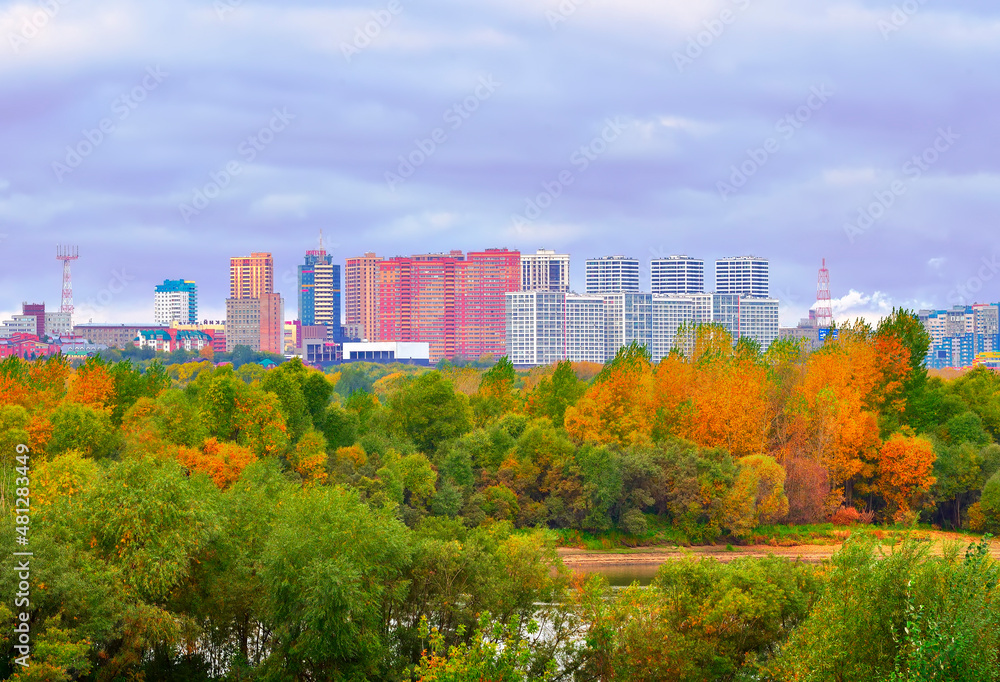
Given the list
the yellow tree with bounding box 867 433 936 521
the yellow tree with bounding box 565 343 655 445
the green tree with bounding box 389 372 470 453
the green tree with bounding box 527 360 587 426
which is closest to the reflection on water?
the yellow tree with bounding box 565 343 655 445

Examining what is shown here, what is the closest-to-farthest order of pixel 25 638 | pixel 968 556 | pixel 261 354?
pixel 968 556
pixel 25 638
pixel 261 354

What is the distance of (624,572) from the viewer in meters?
50.5

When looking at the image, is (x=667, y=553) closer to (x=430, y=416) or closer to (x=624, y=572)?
(x=624, y=572)

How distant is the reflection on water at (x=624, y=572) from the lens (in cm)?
4847

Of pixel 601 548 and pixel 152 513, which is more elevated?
pixel 152 513

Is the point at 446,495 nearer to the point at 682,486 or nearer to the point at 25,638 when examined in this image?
the point at 682,486

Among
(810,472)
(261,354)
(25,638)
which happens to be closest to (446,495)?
(810,472)

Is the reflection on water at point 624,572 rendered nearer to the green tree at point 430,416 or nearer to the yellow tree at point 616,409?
the yellow tree at point 616,409

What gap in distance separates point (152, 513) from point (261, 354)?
526ft

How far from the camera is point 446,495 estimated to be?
5184cm

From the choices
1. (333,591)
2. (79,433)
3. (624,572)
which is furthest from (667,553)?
(333,591)

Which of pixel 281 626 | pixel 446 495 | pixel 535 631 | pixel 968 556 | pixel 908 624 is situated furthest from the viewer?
pixel 446 495

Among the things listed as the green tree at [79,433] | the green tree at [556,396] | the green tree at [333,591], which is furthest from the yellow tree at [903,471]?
the green tree at [79,433]

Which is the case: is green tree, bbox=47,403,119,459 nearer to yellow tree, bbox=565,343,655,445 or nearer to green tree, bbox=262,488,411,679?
green tree, bbox=262,488,411,679
